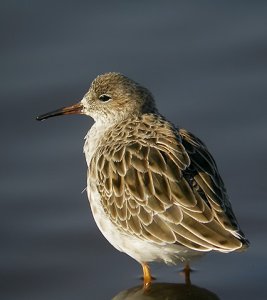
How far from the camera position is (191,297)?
862cm

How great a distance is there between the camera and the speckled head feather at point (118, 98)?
30.4ft

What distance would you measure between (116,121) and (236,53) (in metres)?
2.42

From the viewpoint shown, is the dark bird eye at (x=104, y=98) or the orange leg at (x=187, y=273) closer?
the orange leg at (x=187, y=273)

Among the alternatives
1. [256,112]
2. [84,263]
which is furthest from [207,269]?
[256,112]

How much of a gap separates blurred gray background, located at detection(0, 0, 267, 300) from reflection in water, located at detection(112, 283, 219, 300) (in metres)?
0.08

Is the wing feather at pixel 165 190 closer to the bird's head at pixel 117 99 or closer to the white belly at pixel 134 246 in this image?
the white belly at pixel 134 246

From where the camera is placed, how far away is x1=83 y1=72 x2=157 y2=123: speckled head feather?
30.4 feet

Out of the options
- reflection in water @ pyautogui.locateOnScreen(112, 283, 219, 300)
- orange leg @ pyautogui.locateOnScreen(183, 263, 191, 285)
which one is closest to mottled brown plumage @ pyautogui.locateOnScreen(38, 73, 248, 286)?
reflection in water @ pyautogui.locateOnScreen(112, 283, 219, 300)

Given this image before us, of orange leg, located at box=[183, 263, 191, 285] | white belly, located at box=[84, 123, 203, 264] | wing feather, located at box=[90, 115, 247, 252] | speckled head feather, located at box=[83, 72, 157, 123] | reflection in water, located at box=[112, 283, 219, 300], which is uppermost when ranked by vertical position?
speckled head feather, located at box=[83, 72, 157, 123]

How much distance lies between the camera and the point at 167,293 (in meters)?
8.70

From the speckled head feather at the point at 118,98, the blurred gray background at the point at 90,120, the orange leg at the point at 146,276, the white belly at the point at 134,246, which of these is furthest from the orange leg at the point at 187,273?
the speckled head feather at the point at 118,98

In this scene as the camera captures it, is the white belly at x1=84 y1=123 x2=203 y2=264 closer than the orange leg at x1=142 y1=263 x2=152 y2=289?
Yes

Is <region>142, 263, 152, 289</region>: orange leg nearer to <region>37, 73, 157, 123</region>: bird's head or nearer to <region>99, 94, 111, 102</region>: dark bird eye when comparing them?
<region>37, 73, 157, 123</region>: bird's head

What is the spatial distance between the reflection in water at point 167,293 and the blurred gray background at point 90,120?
0.26 ft
